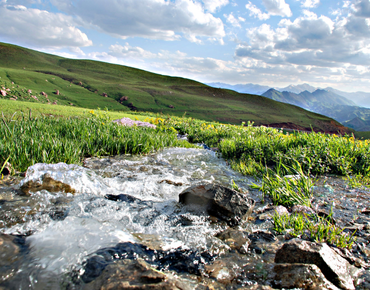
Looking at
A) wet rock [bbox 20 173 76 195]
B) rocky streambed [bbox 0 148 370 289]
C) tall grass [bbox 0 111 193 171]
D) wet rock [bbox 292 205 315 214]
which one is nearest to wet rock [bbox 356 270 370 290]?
rocky streambed [bbox 0 148 370 289]

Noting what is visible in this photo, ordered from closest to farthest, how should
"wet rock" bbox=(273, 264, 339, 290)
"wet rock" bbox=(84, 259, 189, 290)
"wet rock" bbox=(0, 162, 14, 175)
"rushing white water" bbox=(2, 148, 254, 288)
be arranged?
"wet rock" bbox=(84, 259, 189, 290)
"wet rock" bbox=(273, 264, 339, 290)
"rushing white water" bbox=(2, 148, 254, 288)
"wet rock" bbox=(0, 162, 14, 175)

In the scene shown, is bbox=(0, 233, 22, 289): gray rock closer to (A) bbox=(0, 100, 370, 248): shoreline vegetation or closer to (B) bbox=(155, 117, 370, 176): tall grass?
(A) bbox=(0, 100, 370, 248): shoreline vegetation

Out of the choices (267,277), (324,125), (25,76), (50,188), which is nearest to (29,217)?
(50,188)

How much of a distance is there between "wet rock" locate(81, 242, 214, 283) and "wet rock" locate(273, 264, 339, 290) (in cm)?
63

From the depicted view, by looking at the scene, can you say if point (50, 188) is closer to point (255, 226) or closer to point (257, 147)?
point (255, 226)

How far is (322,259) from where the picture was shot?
6.32ft

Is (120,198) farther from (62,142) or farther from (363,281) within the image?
(363,281)

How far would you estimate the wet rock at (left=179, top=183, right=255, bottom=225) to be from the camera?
10.0ft

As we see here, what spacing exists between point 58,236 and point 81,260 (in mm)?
520

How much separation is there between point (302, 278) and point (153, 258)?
4.16 feet

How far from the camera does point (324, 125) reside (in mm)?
55031

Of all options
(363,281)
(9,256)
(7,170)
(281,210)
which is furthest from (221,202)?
(7,170)

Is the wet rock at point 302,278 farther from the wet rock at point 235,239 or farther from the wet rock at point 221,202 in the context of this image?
the wet rock at point 221,202

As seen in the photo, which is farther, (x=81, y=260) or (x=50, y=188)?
(x=50, y=188)
